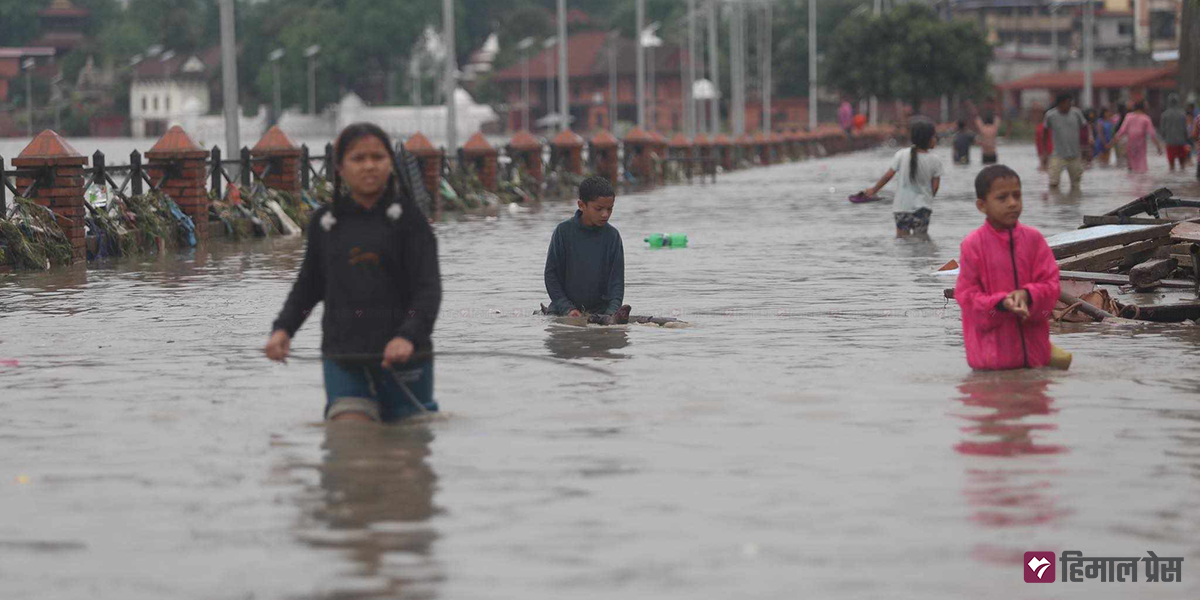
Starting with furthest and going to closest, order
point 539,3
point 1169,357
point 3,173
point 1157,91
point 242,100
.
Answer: point 539,3 → point 242,100 → point 1157,91 → point 3,173 → point 1169,357

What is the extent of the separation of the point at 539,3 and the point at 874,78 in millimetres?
83528

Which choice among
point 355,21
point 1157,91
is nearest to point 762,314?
point 1157,91

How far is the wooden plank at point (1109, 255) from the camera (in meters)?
13.9

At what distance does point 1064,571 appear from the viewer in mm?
5438

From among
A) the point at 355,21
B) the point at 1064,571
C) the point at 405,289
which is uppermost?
the point at 355,21

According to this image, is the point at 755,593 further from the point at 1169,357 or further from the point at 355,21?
the point at 355,21

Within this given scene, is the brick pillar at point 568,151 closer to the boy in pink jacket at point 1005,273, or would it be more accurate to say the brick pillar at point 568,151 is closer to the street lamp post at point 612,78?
the boy in pink jacket at point 1005,273

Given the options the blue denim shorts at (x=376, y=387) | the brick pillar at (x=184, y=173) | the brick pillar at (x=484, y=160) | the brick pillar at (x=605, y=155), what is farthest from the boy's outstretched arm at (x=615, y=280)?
the brick pillar at (x=605, y=155)

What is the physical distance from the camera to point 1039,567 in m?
5.47

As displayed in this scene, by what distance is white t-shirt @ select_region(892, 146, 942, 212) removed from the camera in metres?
19.8

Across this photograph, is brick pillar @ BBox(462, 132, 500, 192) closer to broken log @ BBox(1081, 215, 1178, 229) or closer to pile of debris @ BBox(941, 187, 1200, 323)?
broken log @ BBox(1081, 215, 1178, 229)

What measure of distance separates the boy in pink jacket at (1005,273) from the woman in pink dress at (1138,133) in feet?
93.8

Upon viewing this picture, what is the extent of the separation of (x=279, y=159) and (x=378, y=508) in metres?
20.3

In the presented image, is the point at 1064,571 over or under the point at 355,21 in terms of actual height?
under
